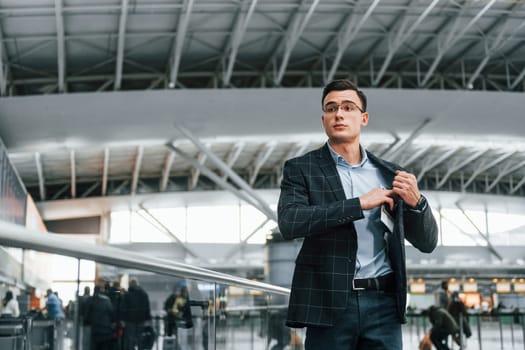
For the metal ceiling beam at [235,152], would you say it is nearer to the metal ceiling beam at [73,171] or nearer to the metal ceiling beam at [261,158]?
the metal ceiling beam at [261,158]

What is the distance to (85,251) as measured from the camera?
8.09 ft

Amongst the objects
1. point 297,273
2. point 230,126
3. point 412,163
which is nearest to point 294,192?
point 297,273

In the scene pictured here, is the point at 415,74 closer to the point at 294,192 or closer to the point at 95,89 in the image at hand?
the point at 95,89

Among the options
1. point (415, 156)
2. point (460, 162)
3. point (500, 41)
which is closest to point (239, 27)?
point (500, 41)

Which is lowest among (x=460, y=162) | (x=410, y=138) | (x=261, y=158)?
(x=410, y=138)

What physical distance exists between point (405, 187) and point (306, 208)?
0.37 meters

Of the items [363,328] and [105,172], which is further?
[105,172]

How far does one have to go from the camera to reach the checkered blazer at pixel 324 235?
2537 mm

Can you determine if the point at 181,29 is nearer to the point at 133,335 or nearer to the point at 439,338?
the point at 439,338

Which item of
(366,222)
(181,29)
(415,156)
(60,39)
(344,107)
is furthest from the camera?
(415,156)

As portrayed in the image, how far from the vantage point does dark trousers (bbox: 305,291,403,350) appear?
2553mm

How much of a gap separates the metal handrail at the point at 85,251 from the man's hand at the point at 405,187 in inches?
42.7

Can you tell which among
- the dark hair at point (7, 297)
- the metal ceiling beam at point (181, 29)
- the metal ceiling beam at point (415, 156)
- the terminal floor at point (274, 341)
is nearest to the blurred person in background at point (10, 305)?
the dark hair at point (7, 297)

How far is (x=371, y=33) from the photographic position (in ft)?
81.3
